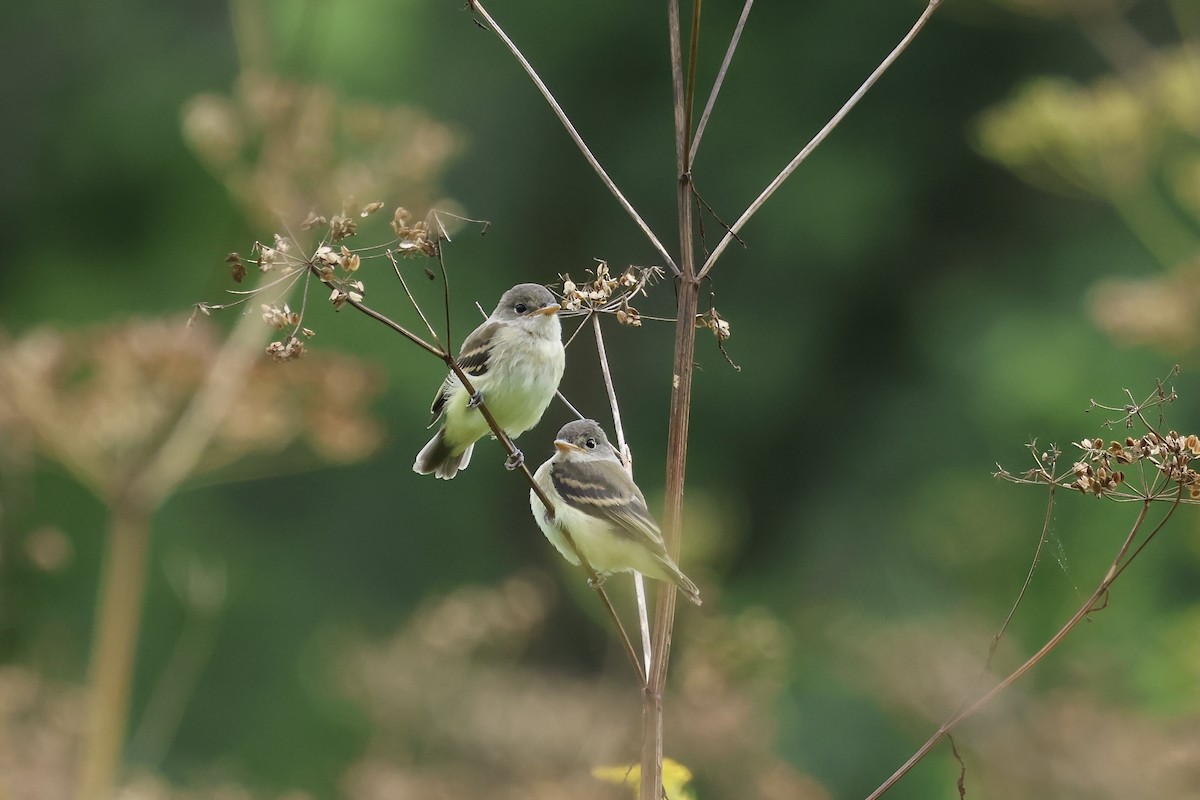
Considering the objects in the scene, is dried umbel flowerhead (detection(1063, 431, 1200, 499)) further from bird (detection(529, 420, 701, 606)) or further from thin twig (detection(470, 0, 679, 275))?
bird (detection(529, 420, 701, 606))

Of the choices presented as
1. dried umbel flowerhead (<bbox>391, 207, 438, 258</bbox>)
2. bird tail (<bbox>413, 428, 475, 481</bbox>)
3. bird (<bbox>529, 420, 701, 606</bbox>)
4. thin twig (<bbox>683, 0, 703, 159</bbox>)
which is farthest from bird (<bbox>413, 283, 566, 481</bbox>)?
thin twig (<bbox>683, 0, 703, 159</bbox>)

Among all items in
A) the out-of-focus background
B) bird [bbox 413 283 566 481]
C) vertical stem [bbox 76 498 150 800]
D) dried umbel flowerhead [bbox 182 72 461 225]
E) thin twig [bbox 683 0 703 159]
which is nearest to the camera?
thin twig [bbox 683 0 703 159]

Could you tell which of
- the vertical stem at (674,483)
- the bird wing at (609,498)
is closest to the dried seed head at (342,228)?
the vertical stem at (674,483)

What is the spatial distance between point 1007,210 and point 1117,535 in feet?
18.7

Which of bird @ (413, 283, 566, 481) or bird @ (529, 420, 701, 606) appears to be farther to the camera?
bird @ (413, 283, 566, 481)

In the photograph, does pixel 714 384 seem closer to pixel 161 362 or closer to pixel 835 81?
pixel 835 81

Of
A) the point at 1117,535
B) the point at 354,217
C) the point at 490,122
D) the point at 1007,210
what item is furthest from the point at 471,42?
the point at 354,217

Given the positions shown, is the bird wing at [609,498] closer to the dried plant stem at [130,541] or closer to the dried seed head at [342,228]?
the dried plant stem at [130,541]

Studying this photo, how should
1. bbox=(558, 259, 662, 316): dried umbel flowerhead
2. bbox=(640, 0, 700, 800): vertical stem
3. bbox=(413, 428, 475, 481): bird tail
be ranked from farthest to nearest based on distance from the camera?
1. bbox=(413, 428, 475, 481): bird tail
2. bbox=(558, 259, 662, 316): dried umbel flowerhead
3. bbox=(640, 0, 700, 800): vertical stem

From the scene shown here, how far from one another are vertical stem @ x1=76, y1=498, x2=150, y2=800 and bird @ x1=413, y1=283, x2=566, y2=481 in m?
0.87

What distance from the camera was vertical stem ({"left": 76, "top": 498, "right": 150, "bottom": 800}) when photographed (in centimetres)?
395

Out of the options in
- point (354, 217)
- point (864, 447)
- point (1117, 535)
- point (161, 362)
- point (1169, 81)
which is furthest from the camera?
point (864, 447)

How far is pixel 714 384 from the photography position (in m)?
12.6

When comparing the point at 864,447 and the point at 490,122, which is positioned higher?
the point at 490,122
